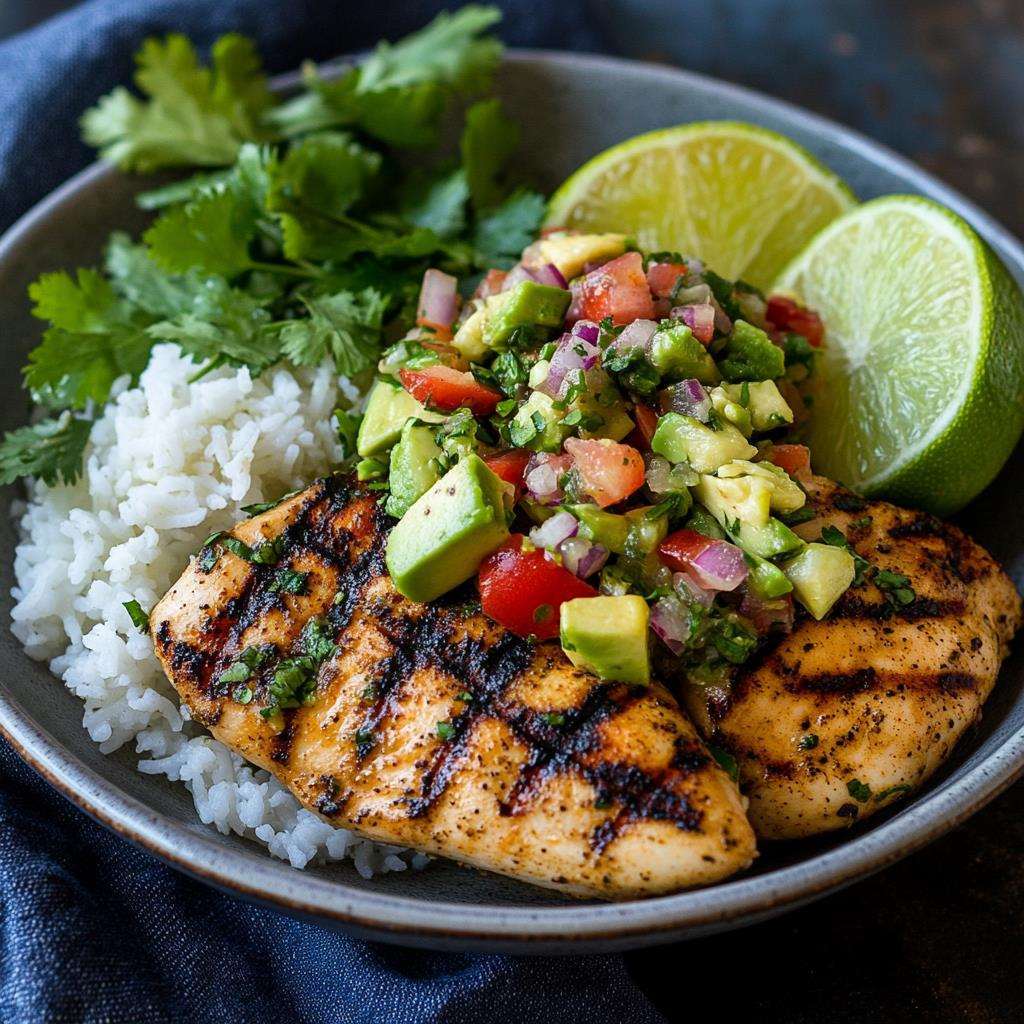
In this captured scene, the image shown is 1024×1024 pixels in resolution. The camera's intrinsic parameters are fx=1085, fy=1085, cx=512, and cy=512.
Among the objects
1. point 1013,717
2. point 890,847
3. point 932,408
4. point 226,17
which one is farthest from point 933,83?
point 890,847

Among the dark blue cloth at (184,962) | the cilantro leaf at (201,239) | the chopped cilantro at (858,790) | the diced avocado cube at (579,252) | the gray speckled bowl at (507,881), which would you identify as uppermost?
the cilantro leaf at (201,239)

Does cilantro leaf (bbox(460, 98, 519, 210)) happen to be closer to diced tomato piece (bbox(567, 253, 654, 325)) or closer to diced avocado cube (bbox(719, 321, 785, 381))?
diced tomato piece (bbox(567, 253, 654, 325))

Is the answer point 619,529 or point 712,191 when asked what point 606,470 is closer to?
point 619,529

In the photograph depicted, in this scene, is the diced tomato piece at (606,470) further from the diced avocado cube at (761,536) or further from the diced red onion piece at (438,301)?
the diced red onion piece at (438,301)

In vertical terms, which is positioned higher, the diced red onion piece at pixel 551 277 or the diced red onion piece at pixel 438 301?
the diced red onion piece at pixel 551 277

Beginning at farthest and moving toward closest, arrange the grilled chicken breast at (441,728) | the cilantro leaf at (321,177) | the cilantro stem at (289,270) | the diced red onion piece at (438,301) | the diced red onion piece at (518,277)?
the cilantro leaf at (321,177) < the cilantro stem at (289,270) < the diced red onion piece at (438,301) < the diced red onion piece at (518,277) < the grilled chicken breast at (441,728)

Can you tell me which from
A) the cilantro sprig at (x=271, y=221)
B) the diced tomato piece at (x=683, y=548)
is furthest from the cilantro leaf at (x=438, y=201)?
the diced tomato piece at (x=683, y=548)
